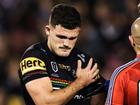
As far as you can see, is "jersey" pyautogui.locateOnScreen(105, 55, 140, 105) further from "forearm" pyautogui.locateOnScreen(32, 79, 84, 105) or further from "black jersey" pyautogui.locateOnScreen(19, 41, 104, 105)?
"black jersey" pyautogui.locateOnScreen(19, 41, 104, 105)

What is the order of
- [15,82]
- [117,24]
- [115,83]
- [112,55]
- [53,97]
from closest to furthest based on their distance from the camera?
1. [115,83]
2. [53,97]
3. [15,82]
4. [112,55]
5. [117,24]

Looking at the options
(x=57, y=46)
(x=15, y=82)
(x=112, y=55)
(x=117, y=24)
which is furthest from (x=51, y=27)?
(x=117, y=24)

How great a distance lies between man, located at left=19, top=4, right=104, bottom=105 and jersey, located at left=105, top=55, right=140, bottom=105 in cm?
54

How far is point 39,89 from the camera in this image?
21.2 feet

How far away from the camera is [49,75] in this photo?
6645mm

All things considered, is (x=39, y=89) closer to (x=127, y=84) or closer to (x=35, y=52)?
(x=35, y=52)

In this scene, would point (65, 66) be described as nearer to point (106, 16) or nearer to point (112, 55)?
point (112, 55)

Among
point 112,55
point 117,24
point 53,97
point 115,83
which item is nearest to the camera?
point 115,83

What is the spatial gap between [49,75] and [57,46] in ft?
1.02

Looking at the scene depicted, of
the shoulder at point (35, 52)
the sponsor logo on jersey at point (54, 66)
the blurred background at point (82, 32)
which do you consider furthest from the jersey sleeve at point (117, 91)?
the blurred background at point (82, 32)

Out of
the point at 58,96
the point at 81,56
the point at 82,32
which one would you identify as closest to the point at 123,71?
the point at 58,96

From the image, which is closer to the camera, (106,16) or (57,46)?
(57,46)

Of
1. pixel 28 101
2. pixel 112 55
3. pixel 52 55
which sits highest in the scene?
pixel 52 55

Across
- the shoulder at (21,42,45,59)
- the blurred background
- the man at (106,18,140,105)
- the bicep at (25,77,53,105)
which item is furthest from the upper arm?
the blurred background
